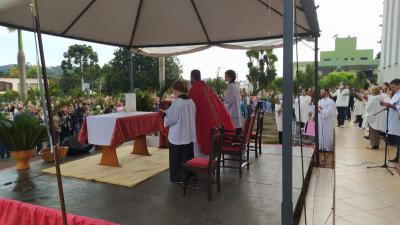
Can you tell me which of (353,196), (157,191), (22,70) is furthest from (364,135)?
(22,70)

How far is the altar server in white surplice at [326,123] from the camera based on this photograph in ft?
27.3

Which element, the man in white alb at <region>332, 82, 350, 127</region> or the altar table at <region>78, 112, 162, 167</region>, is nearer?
the altar table at <region>78, 112, 162, 167</region>

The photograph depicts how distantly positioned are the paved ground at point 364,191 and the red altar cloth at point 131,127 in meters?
3.44

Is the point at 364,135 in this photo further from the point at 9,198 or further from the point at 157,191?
the point at 9,198

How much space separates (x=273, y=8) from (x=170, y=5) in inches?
82.3

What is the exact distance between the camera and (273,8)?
5.84 meters

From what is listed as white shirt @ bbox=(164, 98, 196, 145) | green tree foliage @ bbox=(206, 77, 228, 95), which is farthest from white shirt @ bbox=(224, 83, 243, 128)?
green tree foliage @ bbox=(206, 77, 228, 95)

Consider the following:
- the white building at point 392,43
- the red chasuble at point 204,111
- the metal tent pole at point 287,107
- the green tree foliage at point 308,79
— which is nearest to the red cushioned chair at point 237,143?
the red chasuble at point 204,111

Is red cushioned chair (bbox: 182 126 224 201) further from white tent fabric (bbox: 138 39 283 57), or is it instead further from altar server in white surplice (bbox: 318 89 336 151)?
altar server in white surplice (bbox: 318 89 336 151)

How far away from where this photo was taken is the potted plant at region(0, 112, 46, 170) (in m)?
5.40

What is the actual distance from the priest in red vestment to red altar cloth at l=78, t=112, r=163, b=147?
120 cm

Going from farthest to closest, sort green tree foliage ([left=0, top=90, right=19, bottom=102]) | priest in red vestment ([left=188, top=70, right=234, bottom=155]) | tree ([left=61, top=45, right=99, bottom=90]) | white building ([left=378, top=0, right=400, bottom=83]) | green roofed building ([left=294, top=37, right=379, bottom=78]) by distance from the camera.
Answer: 1. green roofed building ([left=294, top=37, right=379, bottom=78])
2. tree ([left=61, top=45, right=99, bottom=90])
3. green tree foliage ([left=0, top=90, right=19, bottom=102])
4. white building ([left=378, top=0, right=400, bottom=83])
5. priest in red vestment ([left=188, top=70, right=234, bottom=155])

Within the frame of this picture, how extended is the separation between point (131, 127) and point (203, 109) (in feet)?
4.47

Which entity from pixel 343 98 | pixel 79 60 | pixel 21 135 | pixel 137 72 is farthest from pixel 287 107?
pixel 79 60
